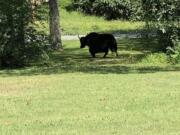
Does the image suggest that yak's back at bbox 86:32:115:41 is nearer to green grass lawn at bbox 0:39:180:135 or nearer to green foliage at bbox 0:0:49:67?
green foliage at bbox 0:0:49:67

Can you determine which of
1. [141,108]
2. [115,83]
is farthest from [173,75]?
[141,108]

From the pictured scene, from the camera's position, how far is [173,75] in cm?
1755

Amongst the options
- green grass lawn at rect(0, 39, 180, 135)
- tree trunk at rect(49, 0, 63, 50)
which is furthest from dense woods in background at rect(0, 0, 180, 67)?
tree trunk at rect(49, 0, 63, 50)

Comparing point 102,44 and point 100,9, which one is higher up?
point 102,44

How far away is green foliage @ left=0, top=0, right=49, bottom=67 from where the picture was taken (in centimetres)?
2262

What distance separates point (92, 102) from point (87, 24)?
38.2 m

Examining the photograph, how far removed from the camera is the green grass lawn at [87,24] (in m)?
47.1

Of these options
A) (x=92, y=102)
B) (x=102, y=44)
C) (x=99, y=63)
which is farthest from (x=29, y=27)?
(x=92, y=102)

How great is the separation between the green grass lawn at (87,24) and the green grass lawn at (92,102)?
87.7 feet

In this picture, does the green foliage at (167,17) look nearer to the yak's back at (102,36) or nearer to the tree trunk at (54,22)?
the yak's back at (102,36)

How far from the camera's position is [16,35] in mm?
22812

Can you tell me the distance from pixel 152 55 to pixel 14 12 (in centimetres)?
561

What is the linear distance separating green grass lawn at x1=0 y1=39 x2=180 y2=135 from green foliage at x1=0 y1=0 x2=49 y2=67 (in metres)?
2.49

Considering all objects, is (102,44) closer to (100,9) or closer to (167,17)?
(167,17)
